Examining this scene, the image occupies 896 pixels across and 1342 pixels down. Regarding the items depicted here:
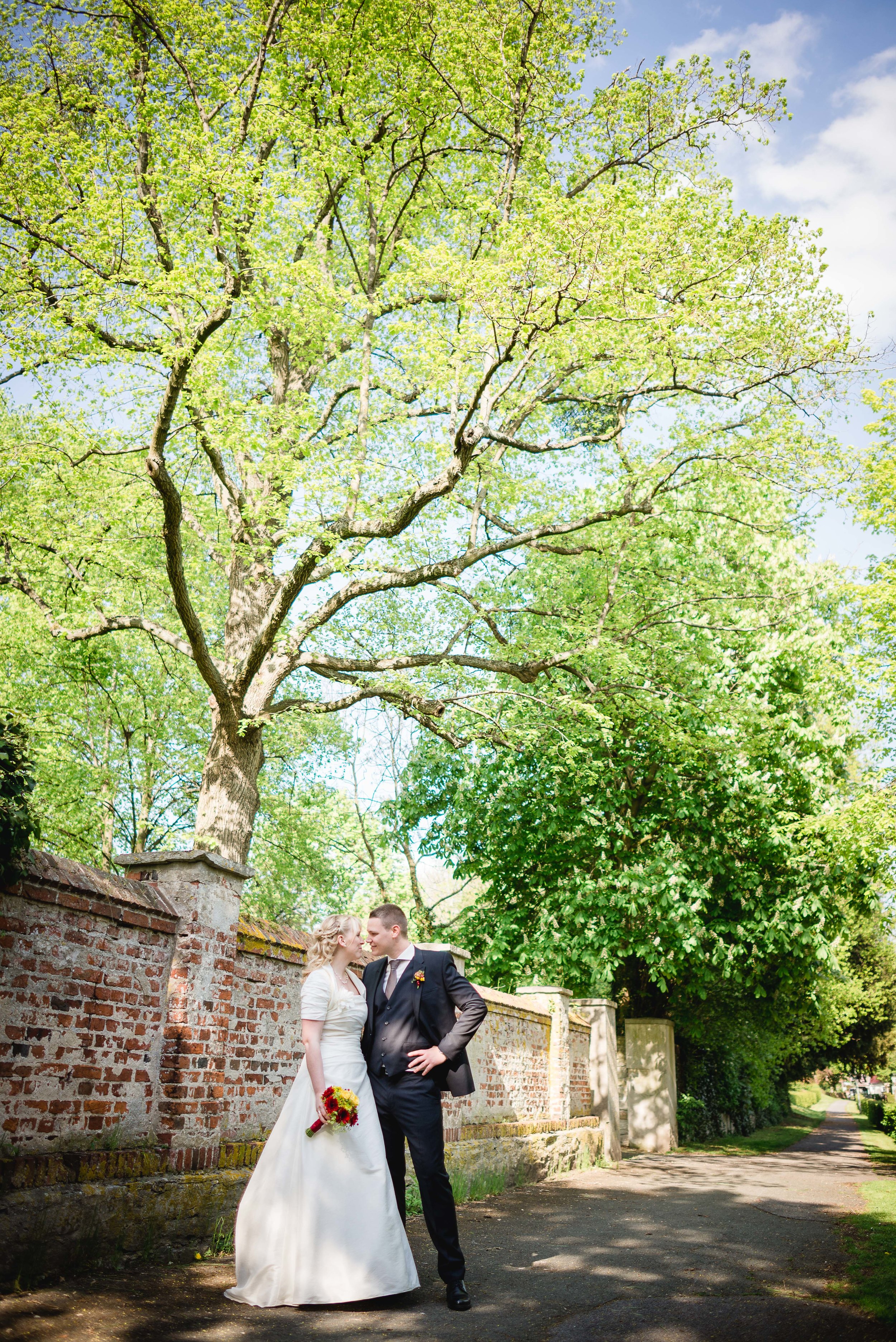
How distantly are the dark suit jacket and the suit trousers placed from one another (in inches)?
5.3

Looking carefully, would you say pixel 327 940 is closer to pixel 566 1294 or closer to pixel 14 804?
pixel 14 804

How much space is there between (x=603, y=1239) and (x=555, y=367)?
35.7 feet

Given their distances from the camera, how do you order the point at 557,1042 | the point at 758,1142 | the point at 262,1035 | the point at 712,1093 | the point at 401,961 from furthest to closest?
the point at 758,1142 → the point at 712,1093 → the point at 557,1042 → the point at 262,1035 → the point at 401,961

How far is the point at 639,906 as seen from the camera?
15883mm

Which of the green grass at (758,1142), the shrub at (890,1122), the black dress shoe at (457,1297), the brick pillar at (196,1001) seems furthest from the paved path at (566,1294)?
the shrub at (890,1122)

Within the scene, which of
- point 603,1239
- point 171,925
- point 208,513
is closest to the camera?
point 171,925

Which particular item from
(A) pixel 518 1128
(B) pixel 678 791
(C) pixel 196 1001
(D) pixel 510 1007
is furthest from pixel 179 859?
(B) pixel 678 791

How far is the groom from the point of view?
4.79m

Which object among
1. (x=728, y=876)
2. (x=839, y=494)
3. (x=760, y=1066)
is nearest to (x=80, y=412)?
(x=839, y=494)

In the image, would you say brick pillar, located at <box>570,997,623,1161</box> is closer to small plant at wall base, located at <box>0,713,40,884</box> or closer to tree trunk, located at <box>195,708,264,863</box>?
tree trunk, located at <box>195,708,264,863</box>

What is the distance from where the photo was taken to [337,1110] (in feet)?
15.2

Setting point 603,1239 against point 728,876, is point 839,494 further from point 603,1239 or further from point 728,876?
point 603,1239

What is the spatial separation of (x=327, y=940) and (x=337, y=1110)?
2.77ft

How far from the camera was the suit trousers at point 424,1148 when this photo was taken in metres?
4.71
